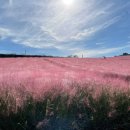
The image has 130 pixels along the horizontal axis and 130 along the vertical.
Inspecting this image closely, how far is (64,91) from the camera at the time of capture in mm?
6039

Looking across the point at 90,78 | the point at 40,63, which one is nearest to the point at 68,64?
the point at 40,63

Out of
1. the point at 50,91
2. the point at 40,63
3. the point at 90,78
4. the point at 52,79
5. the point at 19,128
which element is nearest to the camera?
the point at 19,128

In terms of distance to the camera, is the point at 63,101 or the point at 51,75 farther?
the point at 51,75

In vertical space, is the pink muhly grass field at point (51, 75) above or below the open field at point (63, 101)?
above

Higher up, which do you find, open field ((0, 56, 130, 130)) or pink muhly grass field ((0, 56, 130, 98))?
pink muhly grass field ((0, 56, 130, 98))

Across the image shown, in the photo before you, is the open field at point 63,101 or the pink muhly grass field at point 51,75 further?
the pink muhly grass field at point 51,75

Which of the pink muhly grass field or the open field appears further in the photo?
the pink muhly grass field

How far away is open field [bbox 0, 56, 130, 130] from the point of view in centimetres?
564

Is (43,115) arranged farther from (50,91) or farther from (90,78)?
(90,78)

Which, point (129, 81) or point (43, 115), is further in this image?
point (129, 81)

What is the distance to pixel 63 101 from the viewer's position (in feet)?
19.1

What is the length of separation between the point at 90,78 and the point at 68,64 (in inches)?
62.8

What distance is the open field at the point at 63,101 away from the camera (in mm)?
5645

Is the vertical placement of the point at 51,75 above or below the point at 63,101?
above
